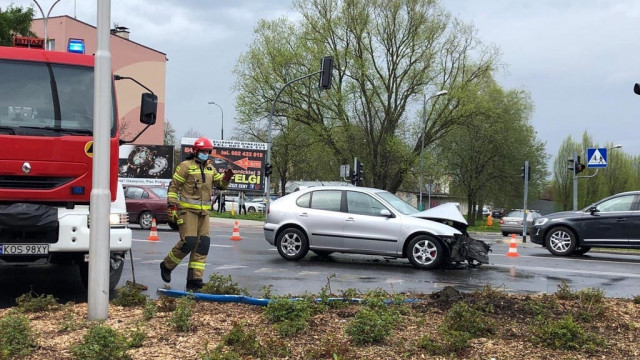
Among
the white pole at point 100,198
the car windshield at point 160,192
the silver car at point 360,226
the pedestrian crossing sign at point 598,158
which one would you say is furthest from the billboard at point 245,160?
the white pole at point 100,198

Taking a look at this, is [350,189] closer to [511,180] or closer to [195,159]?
[195,159]

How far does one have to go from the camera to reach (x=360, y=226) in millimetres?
12062

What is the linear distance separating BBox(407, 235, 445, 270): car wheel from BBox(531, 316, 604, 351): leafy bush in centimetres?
661

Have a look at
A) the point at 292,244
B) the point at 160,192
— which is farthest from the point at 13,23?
the point at 292,244

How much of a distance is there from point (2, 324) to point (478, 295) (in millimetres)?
4169

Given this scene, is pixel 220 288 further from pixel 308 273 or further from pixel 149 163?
pixel 149 163

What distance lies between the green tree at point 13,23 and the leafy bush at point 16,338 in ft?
70.0

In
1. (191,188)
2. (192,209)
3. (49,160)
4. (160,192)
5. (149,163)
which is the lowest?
(192,209)

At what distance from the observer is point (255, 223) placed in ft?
110

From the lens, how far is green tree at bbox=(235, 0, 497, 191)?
3891 centimetres

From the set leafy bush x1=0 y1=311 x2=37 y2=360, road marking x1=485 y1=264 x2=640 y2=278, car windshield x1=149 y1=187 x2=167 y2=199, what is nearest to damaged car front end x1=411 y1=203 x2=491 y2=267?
road marking x1=485 y1=264 x2=640 y2=278

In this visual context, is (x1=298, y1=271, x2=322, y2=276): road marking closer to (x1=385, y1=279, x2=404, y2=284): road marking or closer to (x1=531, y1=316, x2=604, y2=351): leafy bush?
(x1=385, y1=279, x2=404, y2=284): road marking

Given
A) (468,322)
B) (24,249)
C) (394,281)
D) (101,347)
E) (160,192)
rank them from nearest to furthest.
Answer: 1. (101,347)
2. (468,322)
3. (24,249)
4. (394,281)
5. (160,192)

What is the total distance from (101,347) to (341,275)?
6.35 metres
